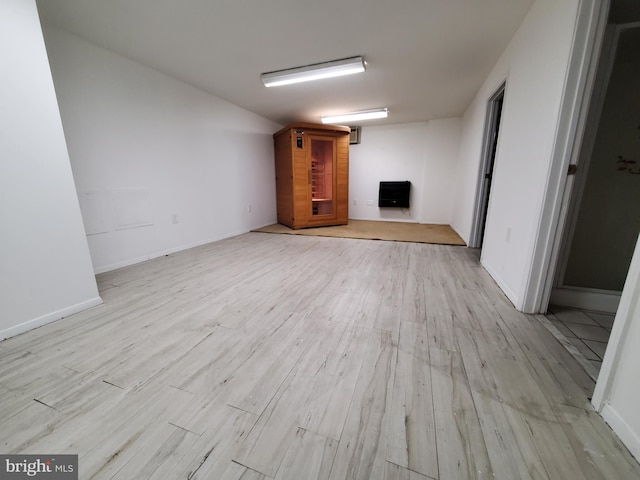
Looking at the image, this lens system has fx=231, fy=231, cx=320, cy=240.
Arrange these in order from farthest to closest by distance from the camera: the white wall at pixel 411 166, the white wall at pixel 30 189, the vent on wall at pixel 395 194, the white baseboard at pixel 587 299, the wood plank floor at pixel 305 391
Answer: the vent on wall at pixel 395 194, the white wall at pixel 411 166, the white baseboard at pixel 587 299, the white wall at pixel 30 189, the wood plank floor at pixel 305 391

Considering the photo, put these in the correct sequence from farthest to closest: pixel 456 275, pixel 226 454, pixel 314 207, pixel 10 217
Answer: pixel 314 207 < pixel 456 275 < pixel 10 217 < pixel 226 454

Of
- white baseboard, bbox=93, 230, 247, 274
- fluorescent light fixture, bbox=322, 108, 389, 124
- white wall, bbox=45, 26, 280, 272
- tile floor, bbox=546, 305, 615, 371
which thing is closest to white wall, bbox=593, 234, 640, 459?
tile floor, bbox=546, 305, 615, 371

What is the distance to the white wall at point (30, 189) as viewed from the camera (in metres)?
1.41

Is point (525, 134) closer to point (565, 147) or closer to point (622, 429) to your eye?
point (565, 147)

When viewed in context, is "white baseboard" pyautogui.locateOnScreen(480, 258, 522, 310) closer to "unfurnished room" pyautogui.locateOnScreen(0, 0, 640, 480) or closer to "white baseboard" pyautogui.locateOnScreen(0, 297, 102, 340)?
"unfurnished room" pyautogui.locateOnScreen(0, 0, 640, 480)

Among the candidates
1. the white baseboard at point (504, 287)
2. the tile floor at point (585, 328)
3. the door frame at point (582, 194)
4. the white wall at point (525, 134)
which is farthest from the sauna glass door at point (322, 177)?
Result: the tile floor at point (585, 328)

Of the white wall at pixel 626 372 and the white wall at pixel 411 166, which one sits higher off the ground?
the white wall at pixel 411 166

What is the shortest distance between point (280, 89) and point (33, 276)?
3337mm

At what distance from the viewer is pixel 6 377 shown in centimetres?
114

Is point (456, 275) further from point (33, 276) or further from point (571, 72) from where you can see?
point (33, 276)

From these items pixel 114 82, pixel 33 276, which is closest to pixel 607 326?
pixel 33 276

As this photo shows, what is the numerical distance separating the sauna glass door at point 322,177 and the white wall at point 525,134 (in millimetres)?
2815

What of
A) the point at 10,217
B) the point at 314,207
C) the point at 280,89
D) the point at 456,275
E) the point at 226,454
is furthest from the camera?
the point at 314,207

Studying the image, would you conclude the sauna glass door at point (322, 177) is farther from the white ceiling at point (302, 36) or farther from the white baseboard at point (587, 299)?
the white baseboard at point (587, 299)
